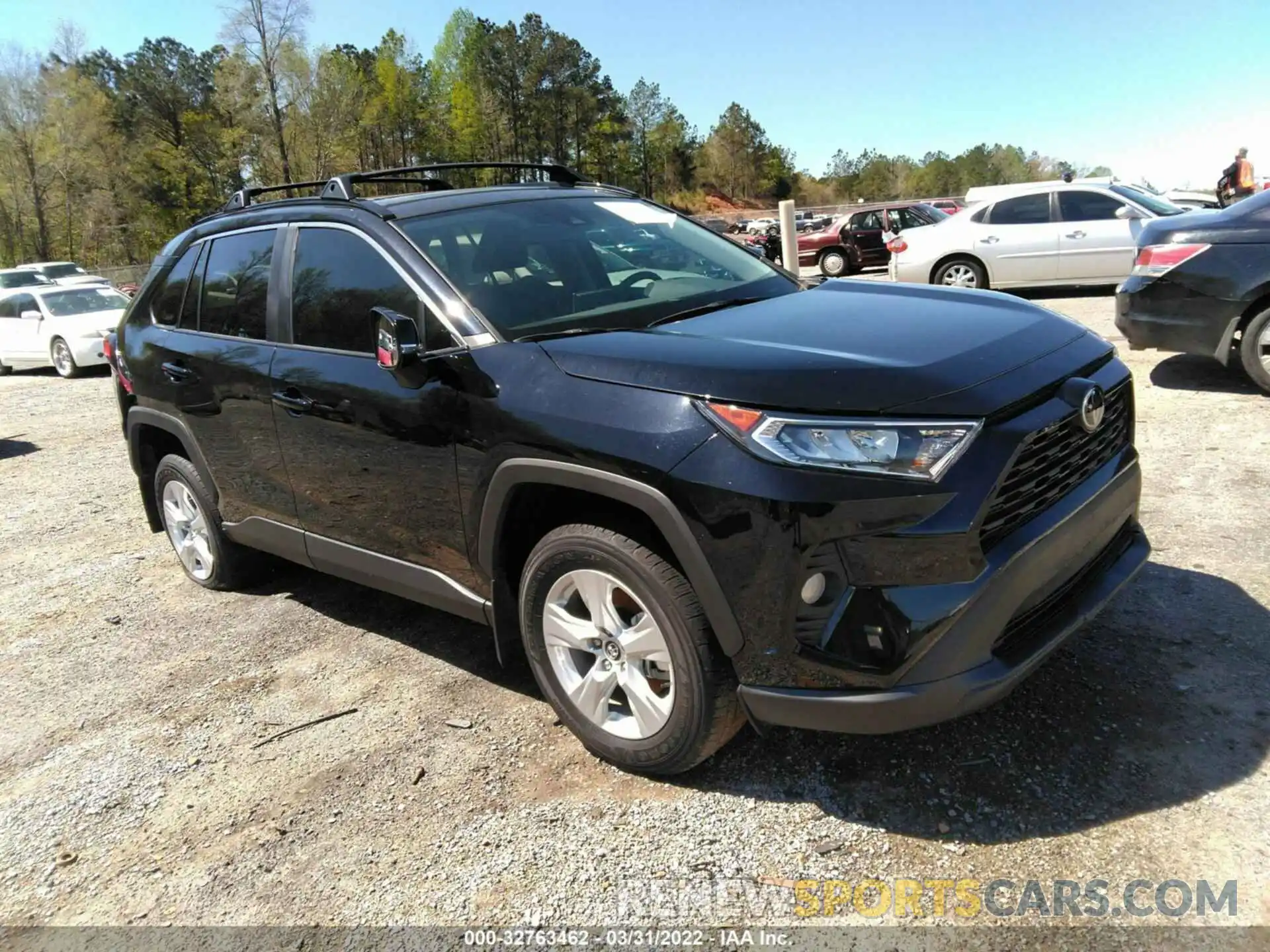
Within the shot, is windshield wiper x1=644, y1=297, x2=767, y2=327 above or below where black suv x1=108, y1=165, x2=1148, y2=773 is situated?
above

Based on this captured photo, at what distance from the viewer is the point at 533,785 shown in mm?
2875

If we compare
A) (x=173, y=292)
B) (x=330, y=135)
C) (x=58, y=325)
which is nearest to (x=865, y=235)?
(x=58, y=325)

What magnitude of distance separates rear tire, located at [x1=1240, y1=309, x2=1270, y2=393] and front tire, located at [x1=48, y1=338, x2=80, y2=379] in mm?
15548

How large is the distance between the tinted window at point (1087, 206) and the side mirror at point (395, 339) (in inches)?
439

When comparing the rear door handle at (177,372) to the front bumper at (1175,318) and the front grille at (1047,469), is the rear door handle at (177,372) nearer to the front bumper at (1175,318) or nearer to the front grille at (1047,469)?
the front grille at (1047,469)

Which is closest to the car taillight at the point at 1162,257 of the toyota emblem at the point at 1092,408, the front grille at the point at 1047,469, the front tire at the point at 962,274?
the front grille at the point at 1047,469

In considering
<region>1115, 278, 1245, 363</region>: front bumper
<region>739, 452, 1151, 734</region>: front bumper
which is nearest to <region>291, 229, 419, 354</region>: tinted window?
<region>739, 452, 1151, 734</region>: front bumper

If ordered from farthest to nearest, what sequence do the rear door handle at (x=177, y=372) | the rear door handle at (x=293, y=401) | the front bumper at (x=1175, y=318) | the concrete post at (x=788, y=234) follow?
the concrete post at (x=788, y=234)
the front bumper at (x=1175, y=318)
the rear door handle at (x=177, y=372)
the rear door handle at (x=293, y=401)

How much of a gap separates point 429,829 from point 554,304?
173 cm

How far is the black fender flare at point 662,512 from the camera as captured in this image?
7.78ft

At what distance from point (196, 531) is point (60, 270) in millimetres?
25579

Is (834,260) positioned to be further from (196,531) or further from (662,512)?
(662,512)

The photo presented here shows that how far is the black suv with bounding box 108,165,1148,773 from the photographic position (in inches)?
88.2

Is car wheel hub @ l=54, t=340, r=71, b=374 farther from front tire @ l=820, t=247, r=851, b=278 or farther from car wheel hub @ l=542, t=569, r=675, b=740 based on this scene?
car wheel hub @ l=542, t=569, r=675, b=740
